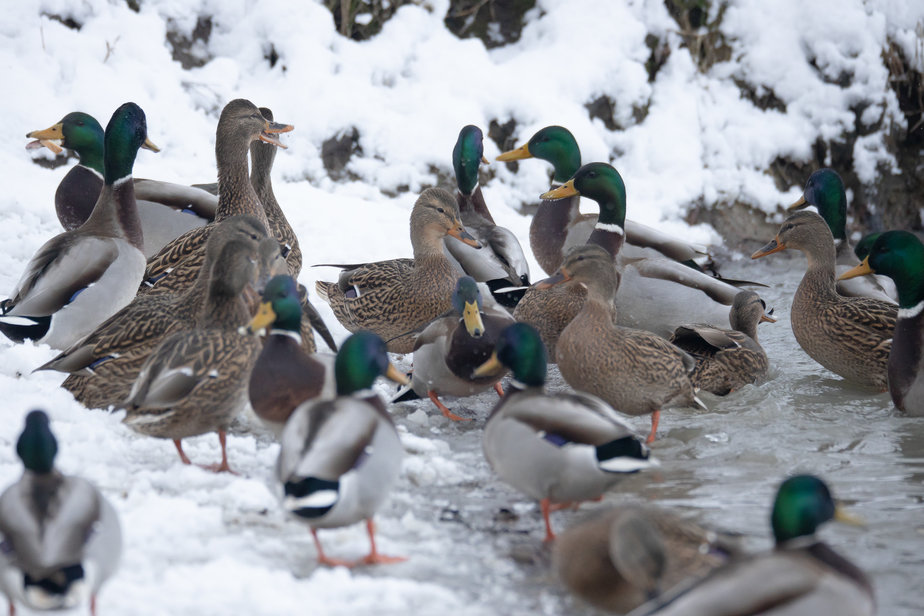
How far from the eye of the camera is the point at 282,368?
12.6 feet

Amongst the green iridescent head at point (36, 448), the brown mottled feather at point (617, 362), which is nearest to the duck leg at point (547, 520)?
the brown mottled feather at point (617, 362)

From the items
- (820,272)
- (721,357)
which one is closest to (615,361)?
(721,357)

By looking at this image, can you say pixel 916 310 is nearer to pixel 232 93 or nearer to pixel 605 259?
pixel 605 259

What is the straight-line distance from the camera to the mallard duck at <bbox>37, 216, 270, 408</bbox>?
4.37 meters

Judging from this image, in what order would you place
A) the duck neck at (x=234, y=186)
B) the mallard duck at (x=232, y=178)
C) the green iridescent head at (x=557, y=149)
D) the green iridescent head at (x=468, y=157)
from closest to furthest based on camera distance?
the mallard duck at (x=232, y=178)
the duck neck at (x=234, y=186)
the green iridescent head at (x=468, y=157)
the green iridescent head at (x=557, y=149)

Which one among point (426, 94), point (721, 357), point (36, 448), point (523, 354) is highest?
point (426, 94)

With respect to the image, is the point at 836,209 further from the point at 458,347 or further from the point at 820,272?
the point at 458,347

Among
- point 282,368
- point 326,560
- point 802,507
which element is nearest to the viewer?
point 802,507

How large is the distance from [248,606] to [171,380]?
1.20 metres

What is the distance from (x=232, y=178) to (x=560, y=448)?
10.6 ft

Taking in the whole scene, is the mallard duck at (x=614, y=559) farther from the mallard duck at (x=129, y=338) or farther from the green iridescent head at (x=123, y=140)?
the green iridescent head at (x=123, y=140)

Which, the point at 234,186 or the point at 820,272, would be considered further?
the point at 234,186

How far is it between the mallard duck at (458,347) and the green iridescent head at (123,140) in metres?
2.07

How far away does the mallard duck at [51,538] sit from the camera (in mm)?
2541
